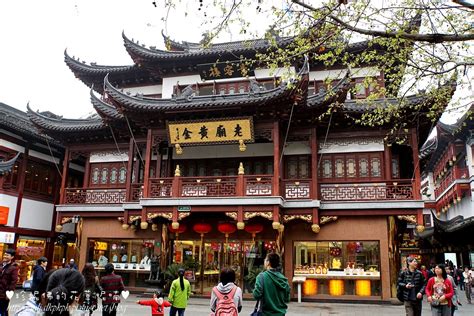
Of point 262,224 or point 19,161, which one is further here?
point 19,161

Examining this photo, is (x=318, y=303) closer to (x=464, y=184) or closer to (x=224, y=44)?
(x=224, y=44)

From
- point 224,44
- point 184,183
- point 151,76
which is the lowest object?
point 184,183

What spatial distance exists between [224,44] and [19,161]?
11.0 metres

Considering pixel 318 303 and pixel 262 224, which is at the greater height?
pixel 262 224

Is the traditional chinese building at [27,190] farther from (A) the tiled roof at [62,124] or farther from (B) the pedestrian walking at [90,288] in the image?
(B) the pedestrian walking at [90,288]

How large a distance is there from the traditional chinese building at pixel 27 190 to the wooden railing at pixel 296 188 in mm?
11311

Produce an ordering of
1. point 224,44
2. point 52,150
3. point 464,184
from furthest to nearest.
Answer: point 464,184 < point 52,150 < point 224,44

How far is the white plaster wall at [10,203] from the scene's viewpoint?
1905cm

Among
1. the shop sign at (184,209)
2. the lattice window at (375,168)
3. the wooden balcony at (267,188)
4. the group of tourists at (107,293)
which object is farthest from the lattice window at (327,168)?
the group of tourists at (107,293)

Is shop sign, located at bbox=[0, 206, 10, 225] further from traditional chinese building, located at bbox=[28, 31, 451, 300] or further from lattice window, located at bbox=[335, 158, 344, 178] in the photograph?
lattice window, located at bbox=[335, 158, 344, 178]

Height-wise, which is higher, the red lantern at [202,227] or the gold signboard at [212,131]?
the gold signboard at [212,131]

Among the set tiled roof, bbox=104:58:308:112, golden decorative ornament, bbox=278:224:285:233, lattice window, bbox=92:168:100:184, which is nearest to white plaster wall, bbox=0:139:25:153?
lattice window, bbox=92:168:100:184

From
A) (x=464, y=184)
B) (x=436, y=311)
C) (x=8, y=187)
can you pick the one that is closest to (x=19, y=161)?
(x=8, y=187)

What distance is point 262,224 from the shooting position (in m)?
16.4
